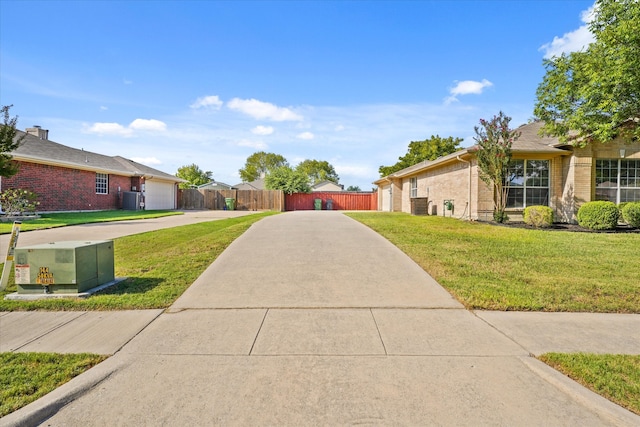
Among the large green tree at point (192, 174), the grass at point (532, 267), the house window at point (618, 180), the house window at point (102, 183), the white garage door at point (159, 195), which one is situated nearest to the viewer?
the grass at point (532, 267)

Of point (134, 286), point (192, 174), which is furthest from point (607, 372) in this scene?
point (192, 174)

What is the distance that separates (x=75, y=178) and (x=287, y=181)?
18.8 m

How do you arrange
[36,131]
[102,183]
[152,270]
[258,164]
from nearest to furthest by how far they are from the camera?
[152,270]
[102,183]
[36,131]
[258,164]

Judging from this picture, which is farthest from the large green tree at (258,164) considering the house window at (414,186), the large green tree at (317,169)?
the house window at (414,186)

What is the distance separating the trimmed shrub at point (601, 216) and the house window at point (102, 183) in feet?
88.0

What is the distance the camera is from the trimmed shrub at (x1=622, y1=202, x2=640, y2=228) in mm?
12344

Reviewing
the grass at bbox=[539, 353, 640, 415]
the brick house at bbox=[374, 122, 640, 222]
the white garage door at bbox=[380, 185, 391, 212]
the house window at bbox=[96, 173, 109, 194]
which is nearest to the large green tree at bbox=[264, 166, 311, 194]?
the white garage door at bbox=[380, 185, 391, 212]

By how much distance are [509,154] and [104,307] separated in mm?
14567

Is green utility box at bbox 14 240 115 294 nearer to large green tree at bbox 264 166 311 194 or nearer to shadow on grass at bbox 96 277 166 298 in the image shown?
shadow on grass at bbox 96 277 166 298

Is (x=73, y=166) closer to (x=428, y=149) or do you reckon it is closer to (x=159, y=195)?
(x=159, y=195)

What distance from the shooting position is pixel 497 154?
45.9 feet

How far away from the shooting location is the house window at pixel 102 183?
23172 mm

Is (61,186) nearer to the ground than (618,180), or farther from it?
nearer to the ground

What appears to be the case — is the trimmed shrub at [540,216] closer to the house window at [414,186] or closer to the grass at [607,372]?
the house window at [414,186]
